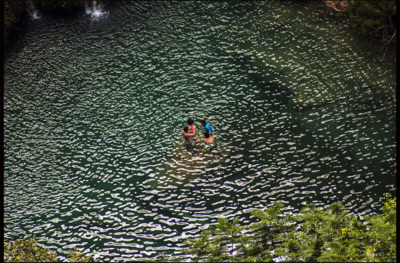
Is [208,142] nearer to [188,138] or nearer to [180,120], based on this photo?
[188,138]

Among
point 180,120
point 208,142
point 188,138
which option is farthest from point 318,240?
point 180,120

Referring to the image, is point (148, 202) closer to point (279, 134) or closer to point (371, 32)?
point (279, 134)

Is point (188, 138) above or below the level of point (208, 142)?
above

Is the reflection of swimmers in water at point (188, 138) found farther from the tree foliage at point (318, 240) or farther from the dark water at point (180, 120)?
the tree foliage at point (318, 240)

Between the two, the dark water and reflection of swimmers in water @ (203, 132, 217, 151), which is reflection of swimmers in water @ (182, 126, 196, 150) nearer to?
the dark water

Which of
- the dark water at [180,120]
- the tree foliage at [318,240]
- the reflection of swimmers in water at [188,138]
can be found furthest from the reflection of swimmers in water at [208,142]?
the tree foliage at [318,240]
